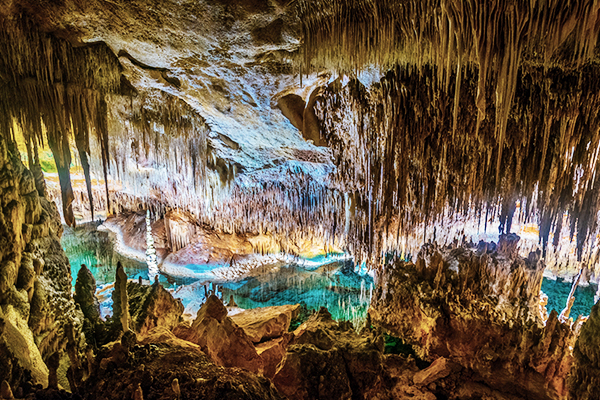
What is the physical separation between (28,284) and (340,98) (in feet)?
13.3

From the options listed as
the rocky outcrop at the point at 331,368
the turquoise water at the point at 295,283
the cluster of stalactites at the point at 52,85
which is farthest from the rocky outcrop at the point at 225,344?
the turquoise water at the point at 295,283

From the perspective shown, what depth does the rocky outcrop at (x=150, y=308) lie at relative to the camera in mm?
4301

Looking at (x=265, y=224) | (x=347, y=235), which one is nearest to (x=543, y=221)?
(x=347, y=235)

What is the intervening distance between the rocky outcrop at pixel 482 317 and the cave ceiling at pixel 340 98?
0.91 metres

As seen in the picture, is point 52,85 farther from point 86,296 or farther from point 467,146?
point 467,146

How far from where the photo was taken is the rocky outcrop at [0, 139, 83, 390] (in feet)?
7.95

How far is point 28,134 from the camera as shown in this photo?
3.29m

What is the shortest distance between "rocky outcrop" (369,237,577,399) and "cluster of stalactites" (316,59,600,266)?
121 cm

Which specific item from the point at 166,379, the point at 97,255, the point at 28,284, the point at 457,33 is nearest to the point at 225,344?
the point at 166,379

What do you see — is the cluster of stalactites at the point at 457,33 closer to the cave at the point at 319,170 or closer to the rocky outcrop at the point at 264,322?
the cave at the point at 319,170

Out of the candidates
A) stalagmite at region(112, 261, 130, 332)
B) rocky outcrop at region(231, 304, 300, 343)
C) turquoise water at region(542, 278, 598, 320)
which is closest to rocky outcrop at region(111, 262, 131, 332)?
stalagmite at region(112, 261, 130, 332)

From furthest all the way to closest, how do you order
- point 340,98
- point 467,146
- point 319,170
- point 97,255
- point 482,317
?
point 97,255 < point 319,170 < point 482,317 < point 467,146 < point 340,98

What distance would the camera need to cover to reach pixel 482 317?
5629mm

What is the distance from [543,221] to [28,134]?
7184 mm
